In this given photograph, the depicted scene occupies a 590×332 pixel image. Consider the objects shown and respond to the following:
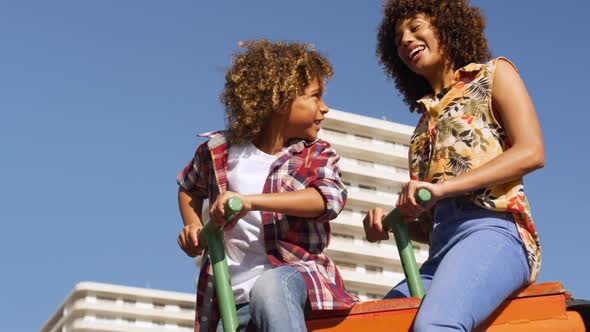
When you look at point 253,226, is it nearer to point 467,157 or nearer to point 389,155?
point 467,157

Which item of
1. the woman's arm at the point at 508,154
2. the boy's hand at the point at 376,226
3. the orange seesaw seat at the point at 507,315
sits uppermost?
the woman's arm at the point at 508,154

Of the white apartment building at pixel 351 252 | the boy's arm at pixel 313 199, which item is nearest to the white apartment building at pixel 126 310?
the white apartment building at pixel 351 252

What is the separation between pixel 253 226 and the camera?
336 cm

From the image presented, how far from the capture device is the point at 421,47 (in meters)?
3.81

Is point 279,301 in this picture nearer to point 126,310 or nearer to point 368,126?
point 368,126

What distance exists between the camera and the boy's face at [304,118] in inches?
140

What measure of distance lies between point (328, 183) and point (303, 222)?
171 millimetres

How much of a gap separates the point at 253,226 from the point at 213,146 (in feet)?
1.41

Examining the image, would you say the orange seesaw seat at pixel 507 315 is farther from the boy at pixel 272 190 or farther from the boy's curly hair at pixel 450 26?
the boy's curly hair at pixel 450 26

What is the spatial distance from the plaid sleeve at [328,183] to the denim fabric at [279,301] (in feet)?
0.93

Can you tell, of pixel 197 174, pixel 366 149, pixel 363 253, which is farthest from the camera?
pixel 366 149

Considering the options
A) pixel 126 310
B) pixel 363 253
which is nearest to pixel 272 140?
pixel 363 253

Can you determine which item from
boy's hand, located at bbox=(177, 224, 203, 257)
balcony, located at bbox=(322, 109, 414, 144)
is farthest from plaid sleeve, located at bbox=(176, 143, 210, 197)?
balcony, located at bbox=(322, 109, 414, 144)

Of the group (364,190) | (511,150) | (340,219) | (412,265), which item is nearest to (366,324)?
(412,265)
